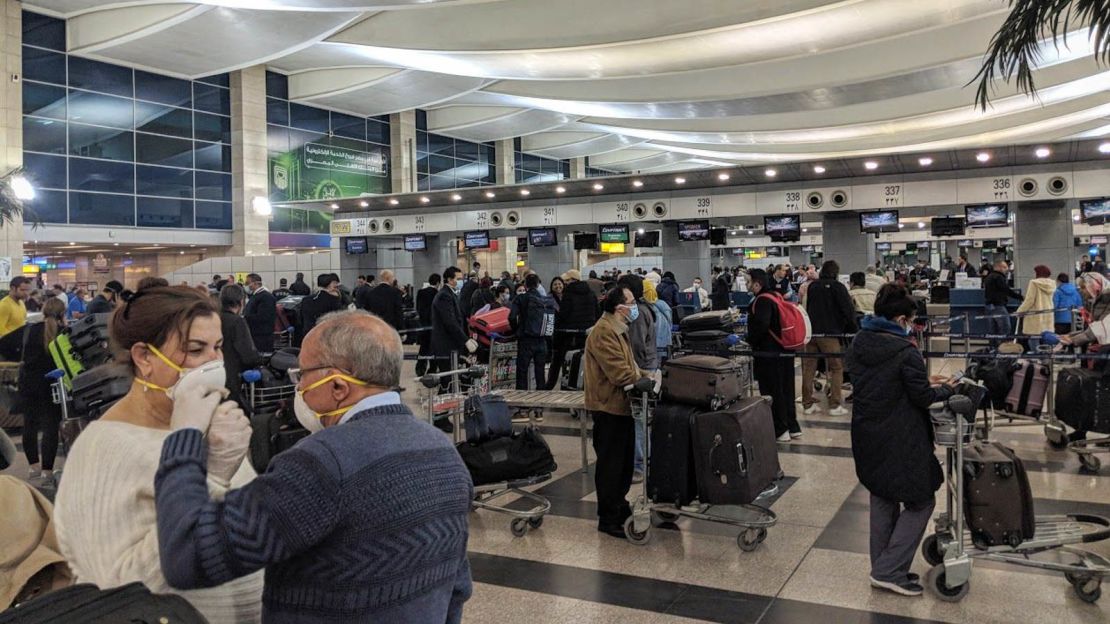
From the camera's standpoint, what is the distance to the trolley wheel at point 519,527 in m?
5.69

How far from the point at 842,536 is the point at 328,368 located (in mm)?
4576

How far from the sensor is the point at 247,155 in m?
30.9

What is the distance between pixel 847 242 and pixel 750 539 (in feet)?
48.0

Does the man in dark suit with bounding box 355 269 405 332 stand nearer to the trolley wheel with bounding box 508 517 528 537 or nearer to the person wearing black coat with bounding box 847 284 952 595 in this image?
the trolley wheel with bounding box 508 517 528 537

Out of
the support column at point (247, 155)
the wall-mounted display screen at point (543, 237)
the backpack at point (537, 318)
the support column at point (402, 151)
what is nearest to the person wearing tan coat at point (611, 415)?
the backpack at point (537, 318)

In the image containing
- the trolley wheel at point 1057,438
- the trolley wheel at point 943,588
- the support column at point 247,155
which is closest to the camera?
the trolley wheel at point 943,588

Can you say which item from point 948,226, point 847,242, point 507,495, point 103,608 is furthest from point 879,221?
point 103,608

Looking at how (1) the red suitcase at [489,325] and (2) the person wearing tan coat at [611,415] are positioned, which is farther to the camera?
(1) the red suitcase at [489,325]

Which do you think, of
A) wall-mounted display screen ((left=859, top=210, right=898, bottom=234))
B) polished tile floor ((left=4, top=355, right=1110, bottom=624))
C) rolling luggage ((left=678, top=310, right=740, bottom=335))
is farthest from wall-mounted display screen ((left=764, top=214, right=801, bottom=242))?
polished tile floor ((left=4, top=355, right=1110, bottom=624))

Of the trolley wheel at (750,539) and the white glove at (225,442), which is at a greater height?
the white glove at (225,442)

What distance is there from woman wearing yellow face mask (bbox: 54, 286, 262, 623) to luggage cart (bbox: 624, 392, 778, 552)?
151 inches

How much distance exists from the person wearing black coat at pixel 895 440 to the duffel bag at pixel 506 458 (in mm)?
2309

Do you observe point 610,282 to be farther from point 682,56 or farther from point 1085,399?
point 682,56

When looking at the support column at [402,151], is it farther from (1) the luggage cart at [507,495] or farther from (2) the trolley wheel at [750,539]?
(2) the trolley wheel at [750,539]
